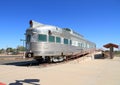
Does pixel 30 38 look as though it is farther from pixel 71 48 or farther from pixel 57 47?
pixel 71 48

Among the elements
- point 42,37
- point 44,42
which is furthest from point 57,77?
point 42,37

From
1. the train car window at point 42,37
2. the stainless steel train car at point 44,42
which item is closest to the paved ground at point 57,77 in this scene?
the stainless steel train car at point 44,42

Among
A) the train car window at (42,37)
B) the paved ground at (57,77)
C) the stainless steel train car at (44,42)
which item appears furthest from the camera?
the train car window at (42,37)

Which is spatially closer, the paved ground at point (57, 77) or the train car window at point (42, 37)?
the paved ground at point (57, 77)

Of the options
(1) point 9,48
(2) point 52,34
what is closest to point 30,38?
(2) point 52,34

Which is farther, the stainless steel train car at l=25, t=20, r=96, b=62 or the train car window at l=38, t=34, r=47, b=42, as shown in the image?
the train car window at l=38, t=34, r=47, b=42

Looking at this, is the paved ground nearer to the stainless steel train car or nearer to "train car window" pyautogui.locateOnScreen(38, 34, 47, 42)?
the stainless steel train car

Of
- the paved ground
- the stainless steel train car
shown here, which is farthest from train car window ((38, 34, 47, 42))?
the paved ground

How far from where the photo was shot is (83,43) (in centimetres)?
3247

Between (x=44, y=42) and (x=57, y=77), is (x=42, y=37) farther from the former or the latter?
(x=57, y=77)

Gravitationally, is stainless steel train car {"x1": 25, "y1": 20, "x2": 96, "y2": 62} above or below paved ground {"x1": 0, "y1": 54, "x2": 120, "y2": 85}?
above

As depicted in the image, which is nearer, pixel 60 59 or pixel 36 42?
pixel 36 42

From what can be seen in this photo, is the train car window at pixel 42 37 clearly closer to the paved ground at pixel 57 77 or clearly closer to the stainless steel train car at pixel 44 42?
the stainless steel train car at pixel 44 42

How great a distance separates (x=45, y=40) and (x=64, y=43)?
11.7 ft
